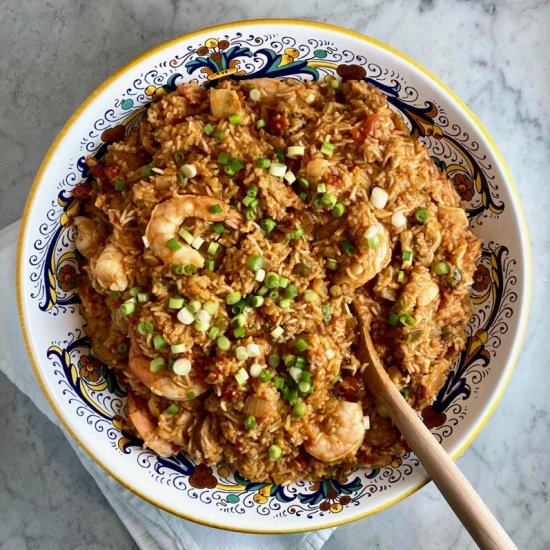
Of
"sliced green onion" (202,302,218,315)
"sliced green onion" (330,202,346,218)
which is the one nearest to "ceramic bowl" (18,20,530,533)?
"sliced green onion" (330,202,346,218)

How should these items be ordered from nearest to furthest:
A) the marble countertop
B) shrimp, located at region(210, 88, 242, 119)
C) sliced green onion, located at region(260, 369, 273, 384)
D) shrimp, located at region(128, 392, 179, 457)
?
sliced green onion, located at region(260, 369, 273, 384) → shrimp, located at region(210, 88, 242, 119) → shrimp, located at region(128, 392, 179, 457) → the marble countertop

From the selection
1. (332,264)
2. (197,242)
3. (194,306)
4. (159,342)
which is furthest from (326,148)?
(159,342)

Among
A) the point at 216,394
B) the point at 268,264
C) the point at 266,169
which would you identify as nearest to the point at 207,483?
the point at 216,394

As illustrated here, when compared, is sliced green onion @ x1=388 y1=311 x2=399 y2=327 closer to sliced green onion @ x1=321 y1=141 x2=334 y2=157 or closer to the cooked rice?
the cooked rice

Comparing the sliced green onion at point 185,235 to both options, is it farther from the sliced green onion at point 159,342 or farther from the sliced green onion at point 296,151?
the sliced green onion at point 296,151

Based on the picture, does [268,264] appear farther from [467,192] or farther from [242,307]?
[467,192]

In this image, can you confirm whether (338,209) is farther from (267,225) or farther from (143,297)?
(143,297)
